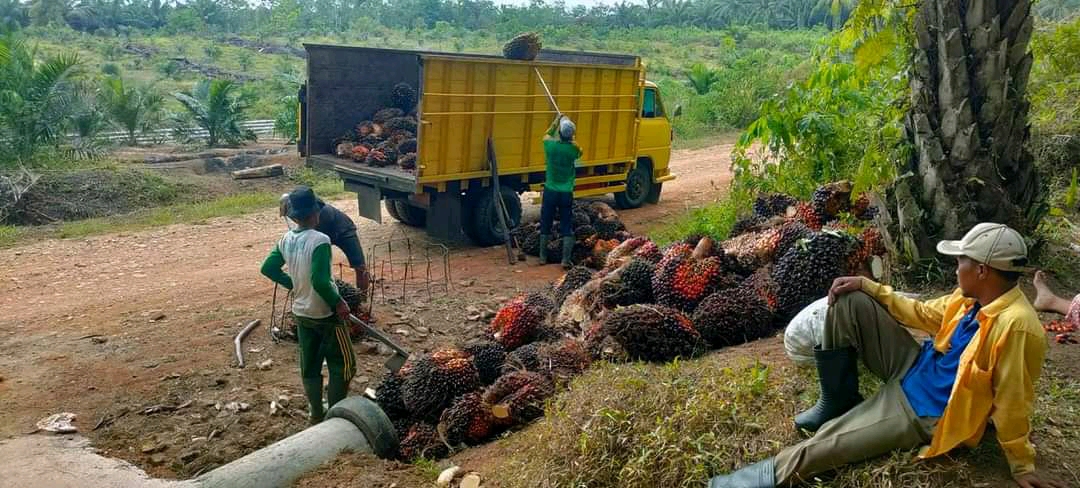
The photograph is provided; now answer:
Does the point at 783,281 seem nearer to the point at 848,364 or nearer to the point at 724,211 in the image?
the point at 848,364

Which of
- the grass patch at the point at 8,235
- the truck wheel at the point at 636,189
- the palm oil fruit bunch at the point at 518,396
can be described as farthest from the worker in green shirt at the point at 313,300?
the truck wheel at the point at 636,189

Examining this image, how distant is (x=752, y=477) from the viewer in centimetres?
360

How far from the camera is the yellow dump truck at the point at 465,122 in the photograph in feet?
31.7

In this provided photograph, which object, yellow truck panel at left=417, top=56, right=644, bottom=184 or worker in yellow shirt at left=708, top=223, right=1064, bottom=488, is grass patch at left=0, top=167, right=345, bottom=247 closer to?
yellow truck panel at left=417, top=56, right=644, bottom=184

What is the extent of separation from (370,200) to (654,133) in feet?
16.8

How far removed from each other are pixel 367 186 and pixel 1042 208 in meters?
7.16

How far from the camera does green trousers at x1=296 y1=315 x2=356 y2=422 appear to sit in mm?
5484

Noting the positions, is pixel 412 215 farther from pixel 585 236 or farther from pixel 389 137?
pixel 585 236

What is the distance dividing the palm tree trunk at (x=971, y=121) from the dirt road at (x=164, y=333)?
3.91 m

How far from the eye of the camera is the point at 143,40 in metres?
32.2

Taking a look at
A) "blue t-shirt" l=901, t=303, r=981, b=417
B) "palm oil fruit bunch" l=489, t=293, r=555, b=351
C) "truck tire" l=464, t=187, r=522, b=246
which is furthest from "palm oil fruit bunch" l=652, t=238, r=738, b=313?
"truck tire" l=464, t=187, r=522, b=246

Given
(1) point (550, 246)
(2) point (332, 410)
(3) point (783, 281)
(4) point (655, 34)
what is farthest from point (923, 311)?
(4) point (655, 34)

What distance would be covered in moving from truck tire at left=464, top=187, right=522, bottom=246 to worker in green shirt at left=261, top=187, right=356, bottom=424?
16.8 ft

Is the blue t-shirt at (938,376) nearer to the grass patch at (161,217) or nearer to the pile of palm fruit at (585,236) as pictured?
the pile of palm fruit at (585,236)
